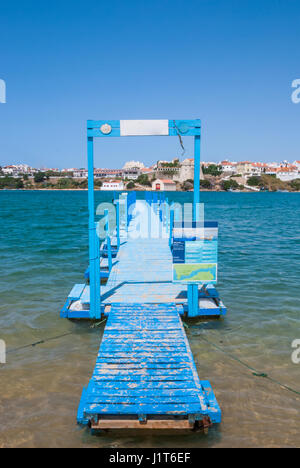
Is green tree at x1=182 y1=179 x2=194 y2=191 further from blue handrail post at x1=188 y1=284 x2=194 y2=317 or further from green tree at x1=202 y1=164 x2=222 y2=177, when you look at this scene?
blue handrail post at x1=188 y1=284 x2=194 y2=317

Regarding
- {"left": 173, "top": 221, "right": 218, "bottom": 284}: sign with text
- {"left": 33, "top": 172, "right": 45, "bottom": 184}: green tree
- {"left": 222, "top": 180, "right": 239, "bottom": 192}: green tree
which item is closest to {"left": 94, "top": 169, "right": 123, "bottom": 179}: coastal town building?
{"left": 33, "top": 172, "right": 45, "bottom": 184}: green tree

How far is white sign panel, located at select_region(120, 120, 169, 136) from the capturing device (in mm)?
6684

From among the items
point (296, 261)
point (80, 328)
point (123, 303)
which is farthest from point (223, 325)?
point (296, 261)

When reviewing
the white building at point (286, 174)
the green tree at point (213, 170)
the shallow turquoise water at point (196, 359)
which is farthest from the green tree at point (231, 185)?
the shallow turquoise water at point (196, 359)

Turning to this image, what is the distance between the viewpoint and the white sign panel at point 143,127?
263 inches

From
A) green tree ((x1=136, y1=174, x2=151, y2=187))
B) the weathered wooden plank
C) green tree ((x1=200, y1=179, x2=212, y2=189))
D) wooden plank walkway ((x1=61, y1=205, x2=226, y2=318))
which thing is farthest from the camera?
green tree ((x1=200, y1=179, x2=212, y2=189))

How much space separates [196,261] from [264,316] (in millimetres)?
2585

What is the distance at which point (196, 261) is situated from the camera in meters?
7.79

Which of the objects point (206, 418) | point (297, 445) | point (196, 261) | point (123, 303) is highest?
point (196, 261)

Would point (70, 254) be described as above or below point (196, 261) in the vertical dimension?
below

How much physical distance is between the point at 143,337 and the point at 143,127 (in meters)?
3.52

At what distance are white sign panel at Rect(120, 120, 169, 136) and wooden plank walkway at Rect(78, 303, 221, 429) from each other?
3.30 meters

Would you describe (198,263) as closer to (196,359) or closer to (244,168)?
(196,359)

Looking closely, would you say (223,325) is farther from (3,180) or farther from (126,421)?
(3,180)
